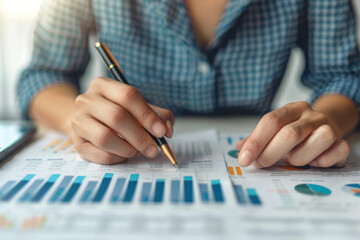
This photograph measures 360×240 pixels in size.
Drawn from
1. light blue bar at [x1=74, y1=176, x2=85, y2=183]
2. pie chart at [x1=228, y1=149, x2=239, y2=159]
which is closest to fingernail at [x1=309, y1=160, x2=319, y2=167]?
pie chart at [x1=228, y1=149, x2=239, y2=159]

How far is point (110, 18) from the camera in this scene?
2.36 feet

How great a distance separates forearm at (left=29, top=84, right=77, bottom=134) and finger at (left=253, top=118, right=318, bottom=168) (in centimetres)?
34

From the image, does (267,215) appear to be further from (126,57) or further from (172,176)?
(126,57)

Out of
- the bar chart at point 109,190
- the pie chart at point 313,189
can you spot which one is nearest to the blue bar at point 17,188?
the bar chart at point 109,190

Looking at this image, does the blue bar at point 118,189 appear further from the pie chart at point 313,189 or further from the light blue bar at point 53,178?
the pie chart at point 313,189

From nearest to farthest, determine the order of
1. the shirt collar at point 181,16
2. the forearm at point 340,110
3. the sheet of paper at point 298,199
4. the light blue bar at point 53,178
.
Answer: the sheet of paper at point 298,199 < the light blue bar at point 53,178 < the forearm at point 340,110 < the shirt collar at point 181,16

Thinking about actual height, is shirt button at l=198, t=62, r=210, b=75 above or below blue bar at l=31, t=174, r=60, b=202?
above

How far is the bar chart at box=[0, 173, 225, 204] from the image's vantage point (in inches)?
13.9

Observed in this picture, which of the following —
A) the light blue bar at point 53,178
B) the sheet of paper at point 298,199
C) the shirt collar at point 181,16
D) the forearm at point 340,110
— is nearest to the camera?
the sheet of paper at point 298,199

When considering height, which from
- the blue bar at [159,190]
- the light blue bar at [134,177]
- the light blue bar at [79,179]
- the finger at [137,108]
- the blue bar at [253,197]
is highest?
the finger at [137,108]

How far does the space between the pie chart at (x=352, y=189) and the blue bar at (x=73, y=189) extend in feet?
1.05

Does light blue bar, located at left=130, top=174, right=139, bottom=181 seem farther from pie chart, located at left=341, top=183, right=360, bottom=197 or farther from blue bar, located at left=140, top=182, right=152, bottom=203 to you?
pie chart, located at left=341, top=183, right=360, bottom=197

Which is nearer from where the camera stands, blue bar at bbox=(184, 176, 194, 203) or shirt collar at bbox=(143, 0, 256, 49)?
blue bar at bbox=(184, 176, 194, 203)

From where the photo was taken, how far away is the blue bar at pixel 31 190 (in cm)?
36
